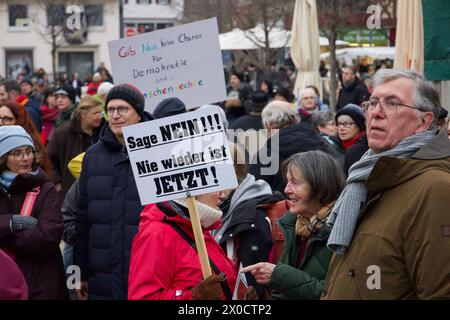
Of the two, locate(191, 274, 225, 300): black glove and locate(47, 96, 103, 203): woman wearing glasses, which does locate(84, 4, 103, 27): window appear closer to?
locate(47, 96, 103, 203): woman wearing glasses

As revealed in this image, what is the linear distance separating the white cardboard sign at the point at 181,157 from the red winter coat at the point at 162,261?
12 cm

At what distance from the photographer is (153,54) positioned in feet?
25.9

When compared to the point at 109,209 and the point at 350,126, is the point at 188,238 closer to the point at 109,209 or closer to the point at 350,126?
the point at 109,209

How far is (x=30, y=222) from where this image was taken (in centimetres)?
566

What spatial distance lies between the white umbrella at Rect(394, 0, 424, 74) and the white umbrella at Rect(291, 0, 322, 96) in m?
7.05

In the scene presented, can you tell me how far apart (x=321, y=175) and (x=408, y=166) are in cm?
134

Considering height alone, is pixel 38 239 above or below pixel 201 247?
below

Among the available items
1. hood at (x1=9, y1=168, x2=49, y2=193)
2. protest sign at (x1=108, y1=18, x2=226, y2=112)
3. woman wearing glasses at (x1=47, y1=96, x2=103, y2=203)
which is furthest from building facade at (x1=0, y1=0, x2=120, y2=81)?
hood at (x1=9, y1=168, x2=49, y2=193)

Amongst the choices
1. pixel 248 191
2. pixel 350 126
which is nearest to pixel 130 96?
pixel 248 191

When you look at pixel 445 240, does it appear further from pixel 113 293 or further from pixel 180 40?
pixel 180 40

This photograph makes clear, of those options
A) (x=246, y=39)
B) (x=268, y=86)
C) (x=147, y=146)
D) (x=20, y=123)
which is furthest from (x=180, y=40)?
(x=246, y=39)

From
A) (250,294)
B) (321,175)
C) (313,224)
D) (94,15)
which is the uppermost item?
(94,15)

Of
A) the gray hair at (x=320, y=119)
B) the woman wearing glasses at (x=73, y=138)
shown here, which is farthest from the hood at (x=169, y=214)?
the gray hair at (x=320, y=119)

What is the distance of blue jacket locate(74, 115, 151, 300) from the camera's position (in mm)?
5707
